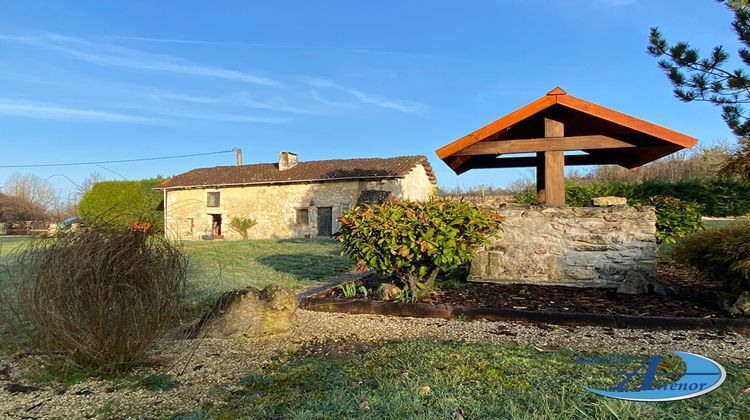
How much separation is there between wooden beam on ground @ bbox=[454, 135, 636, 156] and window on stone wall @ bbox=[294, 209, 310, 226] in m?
18.0

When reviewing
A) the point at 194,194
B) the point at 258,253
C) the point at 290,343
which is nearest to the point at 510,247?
the point at 290,343

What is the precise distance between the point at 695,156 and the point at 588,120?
64.9 feet

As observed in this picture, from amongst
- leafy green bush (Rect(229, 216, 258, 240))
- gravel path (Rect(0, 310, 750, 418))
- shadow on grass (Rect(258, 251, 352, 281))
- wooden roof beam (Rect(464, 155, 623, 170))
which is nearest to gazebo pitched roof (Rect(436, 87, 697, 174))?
wooden roof beam (Rect(464, 155, 623, 170))

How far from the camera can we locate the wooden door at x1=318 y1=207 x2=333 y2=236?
2355 cm

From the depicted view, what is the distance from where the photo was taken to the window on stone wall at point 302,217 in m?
24.3

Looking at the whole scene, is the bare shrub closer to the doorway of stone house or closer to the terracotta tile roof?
the terracotta tile roof

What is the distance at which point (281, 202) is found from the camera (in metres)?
24.8

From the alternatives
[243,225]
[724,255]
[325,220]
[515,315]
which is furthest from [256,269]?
[243,225]

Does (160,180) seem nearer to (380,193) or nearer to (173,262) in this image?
(380,193)

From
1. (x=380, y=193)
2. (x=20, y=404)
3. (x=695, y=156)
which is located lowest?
(x=20, y=404)

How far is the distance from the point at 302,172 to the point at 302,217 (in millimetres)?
2519

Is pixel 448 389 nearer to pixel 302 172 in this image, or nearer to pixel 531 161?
pixel 531 161

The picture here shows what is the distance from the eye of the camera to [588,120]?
7051 mm

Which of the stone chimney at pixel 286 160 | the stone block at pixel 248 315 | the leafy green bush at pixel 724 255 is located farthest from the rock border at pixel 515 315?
the stone chimney at pixel 286 160
